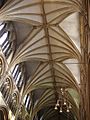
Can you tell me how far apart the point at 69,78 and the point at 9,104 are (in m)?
5.35

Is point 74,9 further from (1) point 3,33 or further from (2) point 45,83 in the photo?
(2) point 45,83

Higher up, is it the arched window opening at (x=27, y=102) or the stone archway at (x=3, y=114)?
the arched window opening at (x=27, y=102)

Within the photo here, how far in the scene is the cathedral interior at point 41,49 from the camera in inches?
762

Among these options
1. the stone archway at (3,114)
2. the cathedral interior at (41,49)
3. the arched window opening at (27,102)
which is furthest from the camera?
the arched window opening at (27,102)

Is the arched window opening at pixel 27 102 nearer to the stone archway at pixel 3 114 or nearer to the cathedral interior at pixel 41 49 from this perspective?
the cathedral interior at pixel 41 49

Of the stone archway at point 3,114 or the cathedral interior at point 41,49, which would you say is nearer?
the cathedral interior at point 41,49

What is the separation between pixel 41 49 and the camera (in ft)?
78.0

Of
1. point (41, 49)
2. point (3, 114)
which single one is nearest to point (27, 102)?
point (3, 114)

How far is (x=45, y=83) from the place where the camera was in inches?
1099

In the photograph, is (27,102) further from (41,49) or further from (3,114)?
(41,49)

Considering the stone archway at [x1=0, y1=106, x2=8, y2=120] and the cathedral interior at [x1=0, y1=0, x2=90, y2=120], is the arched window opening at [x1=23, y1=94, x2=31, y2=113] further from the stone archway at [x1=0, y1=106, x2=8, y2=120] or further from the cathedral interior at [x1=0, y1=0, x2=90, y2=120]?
the stone archway at [x1=0, y1=106, x2=8, y2=120]

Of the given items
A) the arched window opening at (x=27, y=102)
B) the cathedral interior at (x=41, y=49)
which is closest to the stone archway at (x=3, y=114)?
the cathedral interior at (x=41, y=49)

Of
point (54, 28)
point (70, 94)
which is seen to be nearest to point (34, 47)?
point (54, 28)

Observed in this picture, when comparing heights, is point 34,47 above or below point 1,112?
above
